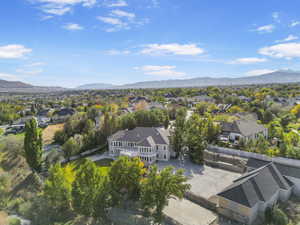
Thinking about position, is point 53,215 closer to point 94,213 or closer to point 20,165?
point 94,213

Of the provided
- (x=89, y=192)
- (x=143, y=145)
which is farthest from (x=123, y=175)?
(x=143, y=145)

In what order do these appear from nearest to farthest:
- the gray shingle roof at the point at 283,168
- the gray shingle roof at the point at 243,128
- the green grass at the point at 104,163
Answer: the gray shingle roof at the point at 283,168 → the green grass at the point at 104,163 → the gray shingle roof at the point at 243,128

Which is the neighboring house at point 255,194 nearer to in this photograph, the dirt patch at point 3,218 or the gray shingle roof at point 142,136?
the gray shingle roof at point 142,136

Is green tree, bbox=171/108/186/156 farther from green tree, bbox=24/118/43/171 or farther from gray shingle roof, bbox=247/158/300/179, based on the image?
green tree, bbox=24/118/43/171

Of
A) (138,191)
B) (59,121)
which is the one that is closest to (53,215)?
(138,191)

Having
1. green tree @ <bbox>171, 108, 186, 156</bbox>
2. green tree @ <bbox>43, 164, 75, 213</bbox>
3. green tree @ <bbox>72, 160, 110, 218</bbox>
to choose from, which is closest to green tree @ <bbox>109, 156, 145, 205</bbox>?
green tree @ <bbox>72, 160, 110, 218</bbox>

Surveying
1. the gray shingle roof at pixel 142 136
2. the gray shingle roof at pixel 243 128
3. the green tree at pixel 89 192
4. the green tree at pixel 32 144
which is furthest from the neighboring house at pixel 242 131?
the green tree at pixel 32 144
